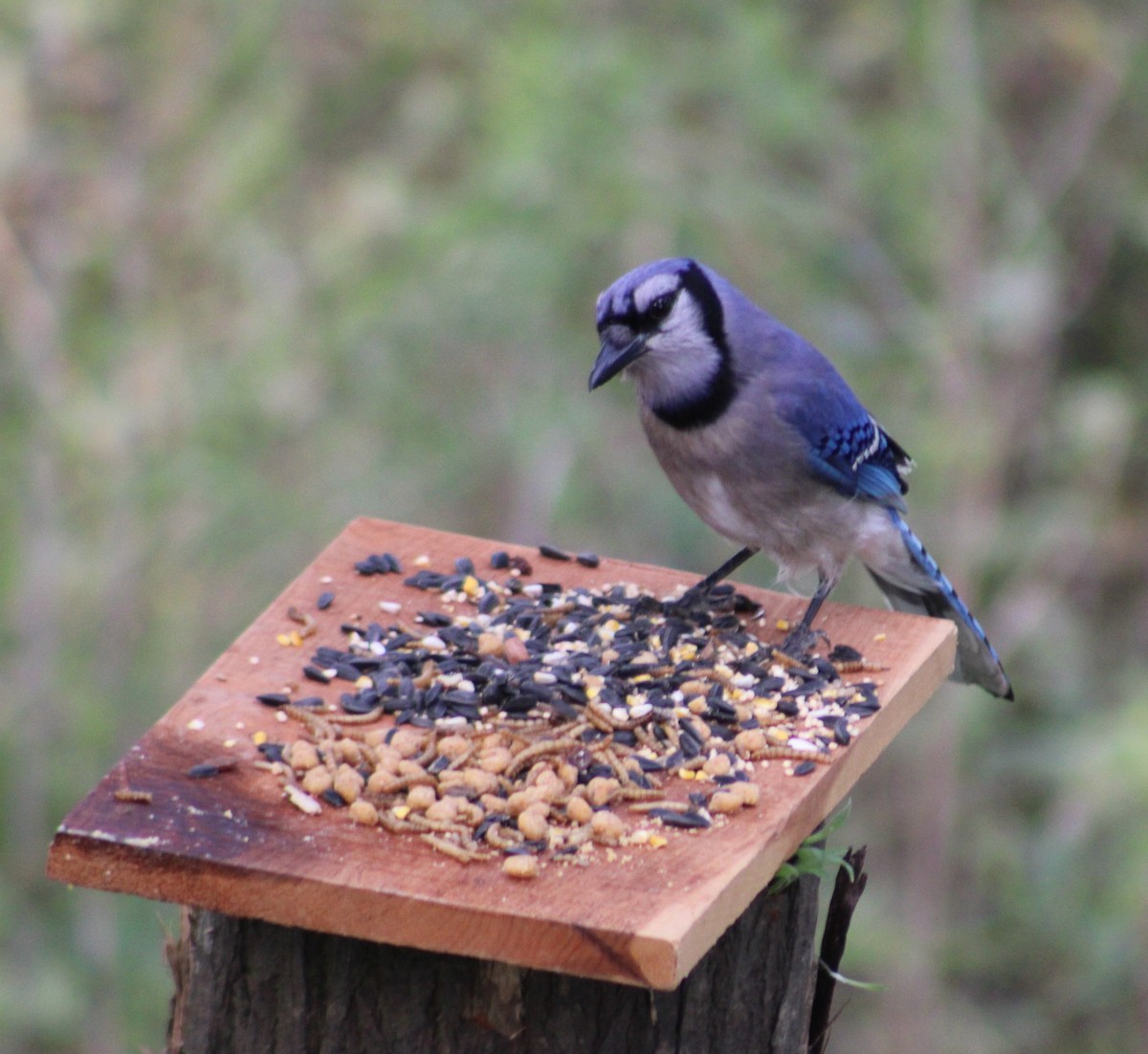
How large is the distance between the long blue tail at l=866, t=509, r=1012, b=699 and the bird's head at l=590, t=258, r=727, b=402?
58 cm

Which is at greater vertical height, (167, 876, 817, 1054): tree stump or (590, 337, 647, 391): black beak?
(590, 337, 647, 391): black beak

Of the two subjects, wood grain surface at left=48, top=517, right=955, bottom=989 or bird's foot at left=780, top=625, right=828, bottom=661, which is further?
bird's foot at left=780, top=625, right=828, bottom=661

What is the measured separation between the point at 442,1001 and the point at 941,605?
65.5 inches

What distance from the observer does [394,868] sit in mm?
2242

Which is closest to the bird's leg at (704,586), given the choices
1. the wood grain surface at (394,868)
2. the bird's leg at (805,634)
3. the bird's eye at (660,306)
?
the bird's leg at (805,634)

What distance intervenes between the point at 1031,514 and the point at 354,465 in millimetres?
2301

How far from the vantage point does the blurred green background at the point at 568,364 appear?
5230 mm

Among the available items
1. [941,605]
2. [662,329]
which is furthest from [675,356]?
[941,605]

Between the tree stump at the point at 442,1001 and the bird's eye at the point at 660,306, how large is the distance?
1.19 meters

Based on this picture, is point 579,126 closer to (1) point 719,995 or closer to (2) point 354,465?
(2) point 354,465

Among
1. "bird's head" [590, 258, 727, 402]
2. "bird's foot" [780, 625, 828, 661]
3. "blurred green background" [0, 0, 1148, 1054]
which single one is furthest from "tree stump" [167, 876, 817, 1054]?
"blurred green background" [0, 0, 1148, 1054]

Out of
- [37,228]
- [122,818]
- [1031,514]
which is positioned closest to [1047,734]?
[1031,514]

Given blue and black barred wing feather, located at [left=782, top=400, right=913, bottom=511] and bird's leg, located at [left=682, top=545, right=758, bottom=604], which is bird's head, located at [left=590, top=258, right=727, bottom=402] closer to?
blue and black barred wing feather, located at [left=782, top=400, right=913, bottom=511]

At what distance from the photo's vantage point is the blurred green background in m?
5.23
